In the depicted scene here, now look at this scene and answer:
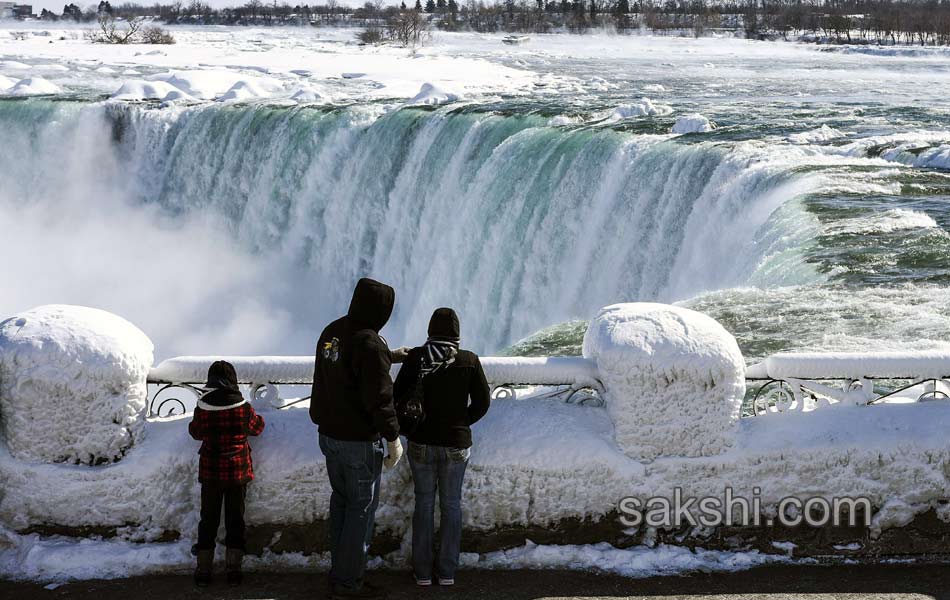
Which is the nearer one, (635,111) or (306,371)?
(306,371)

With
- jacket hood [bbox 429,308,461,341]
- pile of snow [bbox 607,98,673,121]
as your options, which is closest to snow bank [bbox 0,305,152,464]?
jacket hood [bbox 429,308,461,341]

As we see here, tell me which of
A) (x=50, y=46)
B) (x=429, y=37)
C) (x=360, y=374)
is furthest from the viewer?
(x=429, y=37)

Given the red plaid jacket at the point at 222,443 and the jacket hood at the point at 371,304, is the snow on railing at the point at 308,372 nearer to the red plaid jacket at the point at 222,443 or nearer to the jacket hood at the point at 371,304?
the red plaid jacket at the point at 222,443

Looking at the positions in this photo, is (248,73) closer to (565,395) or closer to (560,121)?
(560,121)

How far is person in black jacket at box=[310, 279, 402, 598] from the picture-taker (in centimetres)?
463

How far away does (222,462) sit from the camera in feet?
16.3

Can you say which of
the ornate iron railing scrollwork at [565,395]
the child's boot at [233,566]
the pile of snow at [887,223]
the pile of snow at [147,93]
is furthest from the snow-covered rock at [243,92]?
the child's boot at [233,566]

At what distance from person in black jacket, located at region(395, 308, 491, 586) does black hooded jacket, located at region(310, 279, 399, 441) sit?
0.19 m

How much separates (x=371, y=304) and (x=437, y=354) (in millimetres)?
368

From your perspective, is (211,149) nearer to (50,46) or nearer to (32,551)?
(32,551)

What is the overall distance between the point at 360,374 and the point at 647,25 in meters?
90.7

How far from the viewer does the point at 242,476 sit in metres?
4.98

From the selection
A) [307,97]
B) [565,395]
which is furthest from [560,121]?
[565,395]

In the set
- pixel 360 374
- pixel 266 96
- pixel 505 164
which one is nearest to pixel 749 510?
pixel 360 374
